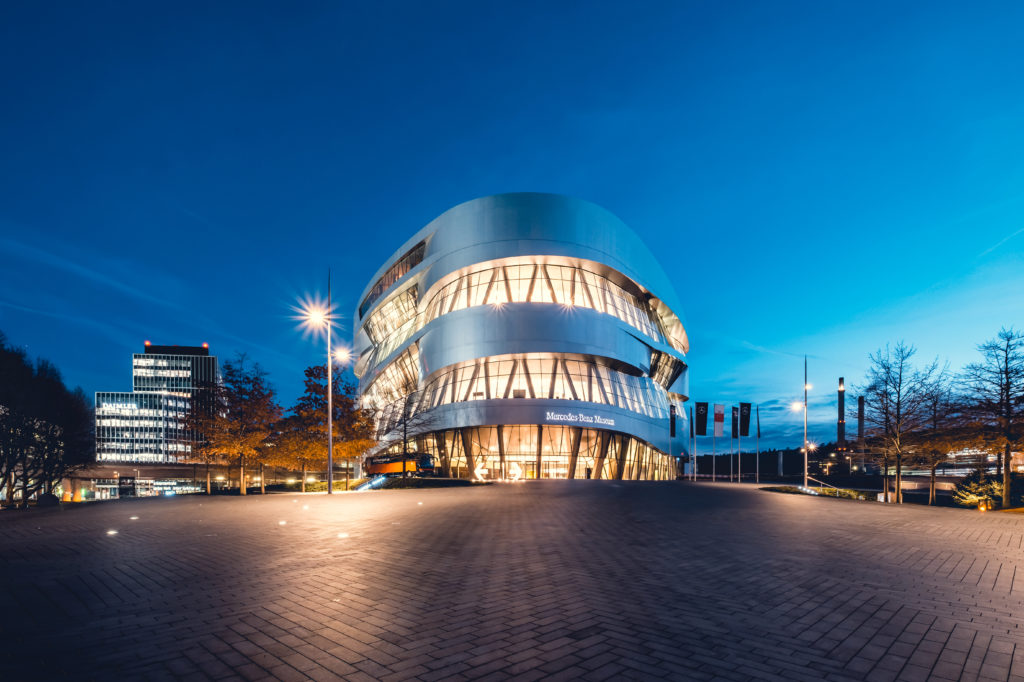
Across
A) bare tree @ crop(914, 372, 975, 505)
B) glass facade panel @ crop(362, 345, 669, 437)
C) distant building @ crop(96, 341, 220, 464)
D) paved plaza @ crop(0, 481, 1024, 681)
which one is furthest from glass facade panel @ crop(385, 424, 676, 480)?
distant building @ crop(96, 341, 220, 464)

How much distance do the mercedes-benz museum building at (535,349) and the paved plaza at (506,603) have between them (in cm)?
3721

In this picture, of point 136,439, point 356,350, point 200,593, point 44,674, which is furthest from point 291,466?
point 136,439

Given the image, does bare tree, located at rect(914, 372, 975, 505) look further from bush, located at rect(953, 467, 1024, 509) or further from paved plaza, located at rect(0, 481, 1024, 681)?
paved plaza, located at rect(0, 481, 1024, 681)

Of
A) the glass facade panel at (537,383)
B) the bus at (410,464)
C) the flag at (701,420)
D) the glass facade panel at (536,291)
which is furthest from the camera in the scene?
the glass facade panel at (536,291)

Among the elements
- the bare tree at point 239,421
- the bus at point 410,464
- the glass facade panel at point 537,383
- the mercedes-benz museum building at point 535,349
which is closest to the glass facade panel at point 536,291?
the mercedes-benz museum building at point 535,349

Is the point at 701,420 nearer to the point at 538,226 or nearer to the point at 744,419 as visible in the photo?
the point at 744,419

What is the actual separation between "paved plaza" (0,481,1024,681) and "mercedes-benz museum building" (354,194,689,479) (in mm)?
37207

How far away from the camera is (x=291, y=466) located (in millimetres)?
34969

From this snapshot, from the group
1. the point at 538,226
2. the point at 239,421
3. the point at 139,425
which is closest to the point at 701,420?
the point at 538,226

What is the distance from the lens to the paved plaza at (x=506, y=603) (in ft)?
14.6

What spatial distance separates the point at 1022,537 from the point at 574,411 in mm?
37229

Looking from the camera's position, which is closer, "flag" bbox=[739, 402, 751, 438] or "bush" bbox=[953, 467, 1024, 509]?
"bush" bbox=[953, 467, 1024, 509]

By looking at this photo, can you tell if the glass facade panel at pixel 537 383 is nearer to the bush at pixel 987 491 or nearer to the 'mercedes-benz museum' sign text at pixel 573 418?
the 'mercedes-benz museum' sign text at pixel 573 418

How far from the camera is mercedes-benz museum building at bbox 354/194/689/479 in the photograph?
164 ft
